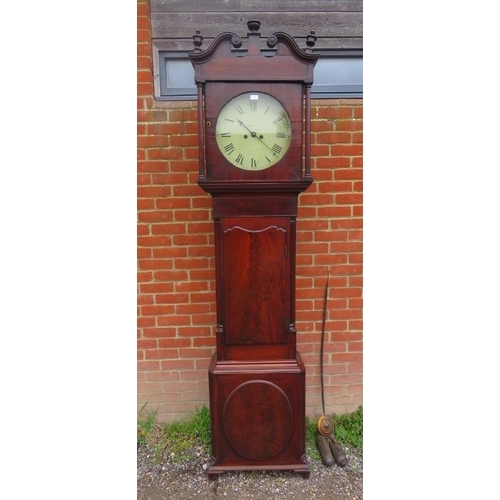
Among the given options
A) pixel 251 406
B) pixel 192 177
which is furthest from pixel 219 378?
pixel 192 177

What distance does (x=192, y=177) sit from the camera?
216 centimetres

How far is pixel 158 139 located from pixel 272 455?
1898 millimetres

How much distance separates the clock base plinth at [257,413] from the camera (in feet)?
6.03

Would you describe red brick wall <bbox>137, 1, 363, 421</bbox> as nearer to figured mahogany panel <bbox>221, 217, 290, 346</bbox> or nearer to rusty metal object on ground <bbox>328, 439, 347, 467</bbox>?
rusty metal object on ground <bbox>328, 439, 347, 467</bbox>

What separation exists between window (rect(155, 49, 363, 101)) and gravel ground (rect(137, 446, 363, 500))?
87.6 inches

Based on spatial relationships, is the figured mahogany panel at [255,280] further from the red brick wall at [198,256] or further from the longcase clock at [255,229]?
the red brick wall at [198,256]

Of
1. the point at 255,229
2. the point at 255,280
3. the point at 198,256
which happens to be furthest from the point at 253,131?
the point at 198,256

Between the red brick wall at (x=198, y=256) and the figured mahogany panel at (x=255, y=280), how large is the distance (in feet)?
1.55

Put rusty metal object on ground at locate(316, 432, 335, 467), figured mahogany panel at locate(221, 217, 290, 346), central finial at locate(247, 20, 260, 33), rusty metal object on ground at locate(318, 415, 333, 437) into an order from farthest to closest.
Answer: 1. rusty metal object on ground at locate(318, 415, 333, 437)
2. rusty metal object on ground at locate(316, 432, 335, 467)
3. figured mahogany panel at locate(221, 217, 290, 346)
4. central finial at locate(247, 20, 260, 33)

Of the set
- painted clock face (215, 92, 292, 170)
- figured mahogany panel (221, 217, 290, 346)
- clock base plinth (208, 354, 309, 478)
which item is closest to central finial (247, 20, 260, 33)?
painted clock face (215, 92, 292, 170)

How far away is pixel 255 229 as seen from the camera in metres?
1.75

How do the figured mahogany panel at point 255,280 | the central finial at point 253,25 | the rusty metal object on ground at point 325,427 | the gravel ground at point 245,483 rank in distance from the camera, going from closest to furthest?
the central finial at point 253,25 < the figured mahogany panel at point 255,280 < the gravel ground at point 245,483 < the rusty metal object on ground at point 325,427

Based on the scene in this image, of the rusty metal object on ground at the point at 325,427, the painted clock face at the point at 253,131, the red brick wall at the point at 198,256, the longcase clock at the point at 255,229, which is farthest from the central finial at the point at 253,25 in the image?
the rusty metal object on ground at the point at 325,427

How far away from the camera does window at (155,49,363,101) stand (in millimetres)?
2230
